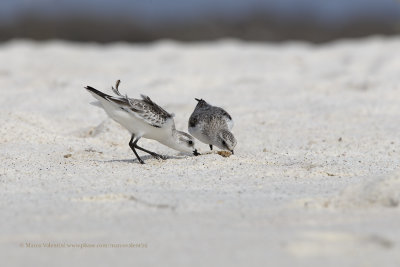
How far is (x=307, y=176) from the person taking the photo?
5.37 m

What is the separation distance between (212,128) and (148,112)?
84 cm

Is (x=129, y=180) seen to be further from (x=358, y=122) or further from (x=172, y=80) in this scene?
(x=172, y=80)

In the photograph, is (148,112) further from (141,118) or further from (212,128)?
(212,128)

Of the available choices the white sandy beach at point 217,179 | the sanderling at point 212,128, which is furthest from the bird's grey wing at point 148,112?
the sanderling at point 212,128

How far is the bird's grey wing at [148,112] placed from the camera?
6.16 m

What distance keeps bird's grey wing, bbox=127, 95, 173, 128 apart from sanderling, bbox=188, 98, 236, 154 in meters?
0.57

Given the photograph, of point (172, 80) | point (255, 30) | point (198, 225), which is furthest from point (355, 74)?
point (255, 30)

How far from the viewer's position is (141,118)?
→ 20.2 feet

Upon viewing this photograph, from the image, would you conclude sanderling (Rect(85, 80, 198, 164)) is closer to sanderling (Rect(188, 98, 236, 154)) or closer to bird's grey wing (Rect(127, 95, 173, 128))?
bird's grey wing (Rect(127, 95, 173, 128))

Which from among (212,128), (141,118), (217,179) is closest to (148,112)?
(141,118)

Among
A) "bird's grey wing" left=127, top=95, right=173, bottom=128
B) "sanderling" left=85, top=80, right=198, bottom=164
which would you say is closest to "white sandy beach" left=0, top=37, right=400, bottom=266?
"sanderling" left=85, top=80, right=198, bottom=164

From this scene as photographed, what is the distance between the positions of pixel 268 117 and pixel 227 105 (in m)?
1.20

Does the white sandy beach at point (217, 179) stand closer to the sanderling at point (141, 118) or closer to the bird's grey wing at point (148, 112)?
the sanderling at point (141, 118)

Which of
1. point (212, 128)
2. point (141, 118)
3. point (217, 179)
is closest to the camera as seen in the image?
point (217, 179)
